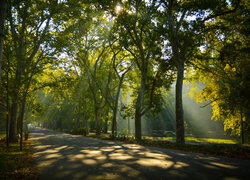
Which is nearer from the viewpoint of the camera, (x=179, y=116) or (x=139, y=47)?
(x=179, y=116)

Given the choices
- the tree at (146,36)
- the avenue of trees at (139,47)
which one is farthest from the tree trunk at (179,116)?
the tree at (146,36)

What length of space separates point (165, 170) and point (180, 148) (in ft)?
22.4

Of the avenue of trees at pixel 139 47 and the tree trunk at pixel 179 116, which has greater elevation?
the avenue of trees at pixel 139 47

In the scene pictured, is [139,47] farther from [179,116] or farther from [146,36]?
[179,116]

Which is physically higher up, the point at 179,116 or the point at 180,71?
the point at 180,71

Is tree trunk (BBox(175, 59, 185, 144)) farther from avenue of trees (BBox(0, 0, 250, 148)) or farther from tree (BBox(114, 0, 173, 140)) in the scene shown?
tree (BBox(114, 0, 173, 140))

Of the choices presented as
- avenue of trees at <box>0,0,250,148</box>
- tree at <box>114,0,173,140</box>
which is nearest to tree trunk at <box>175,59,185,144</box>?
avenue of trees at <box>0,0,250,148</box>

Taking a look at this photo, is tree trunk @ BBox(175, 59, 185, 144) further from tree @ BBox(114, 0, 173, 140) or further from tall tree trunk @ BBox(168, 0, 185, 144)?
tree @ BBox(114, 0, 173, 140)

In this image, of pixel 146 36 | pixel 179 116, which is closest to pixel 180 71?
pixel 179 116

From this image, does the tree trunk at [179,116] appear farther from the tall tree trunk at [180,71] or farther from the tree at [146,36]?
the tree at [146,36]

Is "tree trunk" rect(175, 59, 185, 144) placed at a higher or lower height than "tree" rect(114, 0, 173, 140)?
lower

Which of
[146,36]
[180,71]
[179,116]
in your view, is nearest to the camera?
[179,116]

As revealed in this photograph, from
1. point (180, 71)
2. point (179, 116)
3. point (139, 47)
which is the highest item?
point (139, 47)

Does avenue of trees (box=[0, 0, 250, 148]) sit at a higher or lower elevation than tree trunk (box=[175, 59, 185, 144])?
higher
